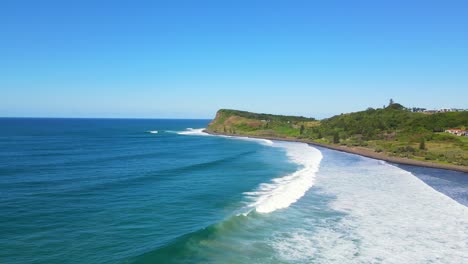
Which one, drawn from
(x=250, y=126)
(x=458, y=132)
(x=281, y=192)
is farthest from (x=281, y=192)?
(x=250, y=126)

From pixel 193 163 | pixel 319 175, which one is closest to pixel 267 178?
pixel 319 175

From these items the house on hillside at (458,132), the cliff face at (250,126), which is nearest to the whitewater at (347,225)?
the house on hillside at (458,132)

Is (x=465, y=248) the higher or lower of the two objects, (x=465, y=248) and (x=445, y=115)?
the lower

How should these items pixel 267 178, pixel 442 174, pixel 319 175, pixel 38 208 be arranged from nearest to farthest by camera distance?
1. pixel 38 208
2. pixel 267 178
3. pixel 319 175
4. pixel 442 174

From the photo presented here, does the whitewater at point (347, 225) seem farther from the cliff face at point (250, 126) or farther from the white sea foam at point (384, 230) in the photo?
the cliff face at point (250, 126)

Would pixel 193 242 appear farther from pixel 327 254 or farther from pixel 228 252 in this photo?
pixel 327 254

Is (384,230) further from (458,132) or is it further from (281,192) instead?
(458,132)
